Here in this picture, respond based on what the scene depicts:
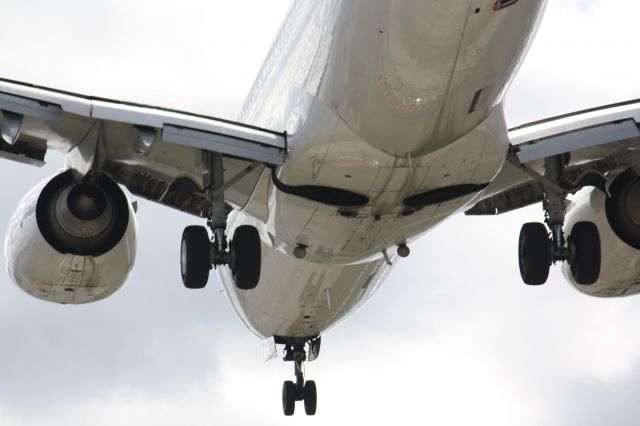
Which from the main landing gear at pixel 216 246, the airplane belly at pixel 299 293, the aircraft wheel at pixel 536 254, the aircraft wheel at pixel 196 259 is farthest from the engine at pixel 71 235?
the aircraft wheel at pixel 536 254

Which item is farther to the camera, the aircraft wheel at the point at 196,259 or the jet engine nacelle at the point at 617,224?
the jet engine nacelle at the point at 617,224

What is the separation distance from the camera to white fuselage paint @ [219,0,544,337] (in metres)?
19.4

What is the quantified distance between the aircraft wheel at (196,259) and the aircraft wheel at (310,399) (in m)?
9.94

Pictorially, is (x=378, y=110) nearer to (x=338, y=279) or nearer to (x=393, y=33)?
(x=393, y=33)

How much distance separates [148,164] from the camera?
83.9 ft

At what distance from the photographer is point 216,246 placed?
2403 centimetres

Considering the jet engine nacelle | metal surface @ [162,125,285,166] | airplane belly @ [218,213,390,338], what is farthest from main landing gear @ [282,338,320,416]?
metal surface @ [162,125,285,166]

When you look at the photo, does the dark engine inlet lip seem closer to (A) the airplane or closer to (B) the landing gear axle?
(A) the airplane

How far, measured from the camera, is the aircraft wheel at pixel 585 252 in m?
24.7

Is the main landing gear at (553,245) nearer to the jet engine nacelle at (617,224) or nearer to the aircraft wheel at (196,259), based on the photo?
the jet engine nacelle at (617,224)

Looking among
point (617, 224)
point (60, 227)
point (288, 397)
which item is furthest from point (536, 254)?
point (288, 397)

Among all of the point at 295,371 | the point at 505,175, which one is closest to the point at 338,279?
the point at 505,175

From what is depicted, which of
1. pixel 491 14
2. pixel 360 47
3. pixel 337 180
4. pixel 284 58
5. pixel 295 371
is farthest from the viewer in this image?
pixel 295 371

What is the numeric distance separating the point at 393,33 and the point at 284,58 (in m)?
5.10
